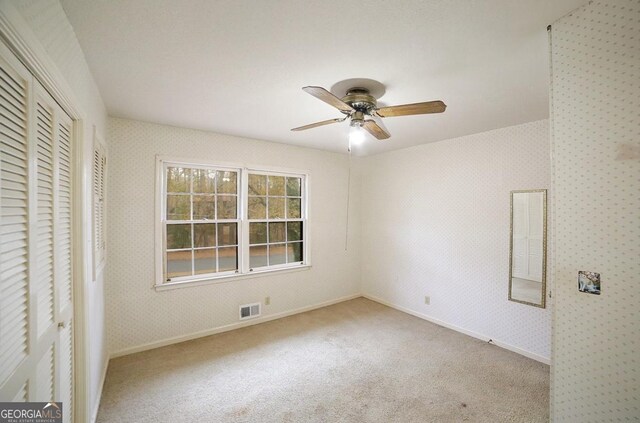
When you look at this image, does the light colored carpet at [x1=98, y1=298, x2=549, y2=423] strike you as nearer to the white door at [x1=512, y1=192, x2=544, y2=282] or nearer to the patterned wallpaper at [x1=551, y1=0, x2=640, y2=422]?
the white door at [x1=512, y1=192, x2=544, y2=282]

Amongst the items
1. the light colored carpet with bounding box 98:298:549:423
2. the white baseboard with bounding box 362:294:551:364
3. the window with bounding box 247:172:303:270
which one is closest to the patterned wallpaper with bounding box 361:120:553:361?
the white baseboard with bounding box 362:294:551:364

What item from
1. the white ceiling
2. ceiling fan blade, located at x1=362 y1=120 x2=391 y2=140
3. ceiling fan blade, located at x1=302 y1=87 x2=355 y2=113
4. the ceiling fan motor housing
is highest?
the white ceiling

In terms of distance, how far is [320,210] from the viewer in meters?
4.37

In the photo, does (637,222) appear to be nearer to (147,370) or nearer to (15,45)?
(15,45)

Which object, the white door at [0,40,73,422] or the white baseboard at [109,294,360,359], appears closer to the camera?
the white door at [0,40,73,422]

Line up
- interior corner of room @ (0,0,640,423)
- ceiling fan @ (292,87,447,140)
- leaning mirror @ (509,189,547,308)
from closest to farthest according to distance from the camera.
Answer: interior corner of room @ (0,0,640,423), ceiling fan @ (292,87,447,140), leaning mirror @ (509,189,547,308)

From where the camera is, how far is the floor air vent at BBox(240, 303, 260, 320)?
11.7ft

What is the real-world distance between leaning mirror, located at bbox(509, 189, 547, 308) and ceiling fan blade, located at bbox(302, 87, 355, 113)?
2.33 meters

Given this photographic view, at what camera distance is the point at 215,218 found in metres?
3.44

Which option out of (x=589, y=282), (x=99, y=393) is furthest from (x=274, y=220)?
(x=589, y=282)

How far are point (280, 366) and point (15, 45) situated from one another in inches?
111

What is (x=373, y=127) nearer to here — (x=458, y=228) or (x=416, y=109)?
(x=416, y=109)

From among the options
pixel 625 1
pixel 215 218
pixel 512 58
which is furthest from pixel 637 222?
pixel 215 218

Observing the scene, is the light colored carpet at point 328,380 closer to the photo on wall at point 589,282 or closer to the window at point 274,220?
the window at point 274,220
